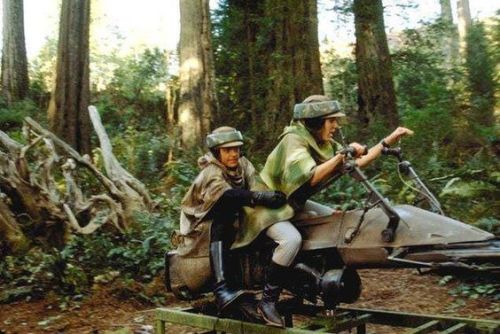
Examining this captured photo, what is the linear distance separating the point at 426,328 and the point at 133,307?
448cm

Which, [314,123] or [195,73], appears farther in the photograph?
[195,73]

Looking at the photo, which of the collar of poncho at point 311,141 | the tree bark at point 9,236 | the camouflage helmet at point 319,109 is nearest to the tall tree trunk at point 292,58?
the tree bark at point 9,236

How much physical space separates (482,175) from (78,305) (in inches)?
242

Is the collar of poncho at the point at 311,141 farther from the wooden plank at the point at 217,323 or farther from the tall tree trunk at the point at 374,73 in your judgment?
the tall tree trunk at the point at 374,73

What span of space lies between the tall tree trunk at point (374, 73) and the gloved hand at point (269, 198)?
8.33 m

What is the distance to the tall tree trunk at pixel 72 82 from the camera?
554 inches

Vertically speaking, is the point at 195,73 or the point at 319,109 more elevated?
the point at 195,73

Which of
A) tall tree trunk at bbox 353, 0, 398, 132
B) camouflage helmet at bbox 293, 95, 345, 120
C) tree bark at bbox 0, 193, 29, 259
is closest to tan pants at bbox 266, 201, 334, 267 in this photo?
camouflage helmet at bbox 293, 95, 345, 120

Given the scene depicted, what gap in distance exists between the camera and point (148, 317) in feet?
24.2

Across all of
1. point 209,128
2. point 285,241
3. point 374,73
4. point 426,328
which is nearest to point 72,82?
point 209,128

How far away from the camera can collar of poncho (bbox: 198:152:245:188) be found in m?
4.84

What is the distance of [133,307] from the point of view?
772 centimetres

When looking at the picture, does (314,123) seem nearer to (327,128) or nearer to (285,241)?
(327,128)

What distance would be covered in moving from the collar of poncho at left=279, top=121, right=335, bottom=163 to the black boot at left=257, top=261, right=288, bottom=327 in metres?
0.91
